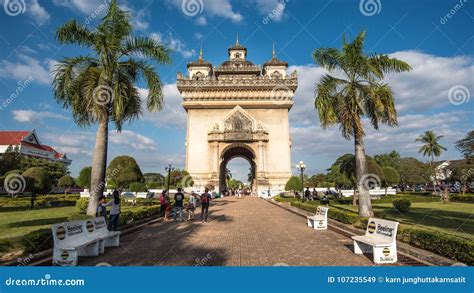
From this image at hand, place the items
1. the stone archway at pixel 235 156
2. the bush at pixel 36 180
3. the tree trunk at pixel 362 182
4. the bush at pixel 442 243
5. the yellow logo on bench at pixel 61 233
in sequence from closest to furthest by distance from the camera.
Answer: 1. the bush at pixel 442 243
2. the yellow logo on bench at pixel 61 233
3. the tree trunk at pixel 362 182
4. the bush at pixel 36 180
5. the stone archway at pixel 235 156

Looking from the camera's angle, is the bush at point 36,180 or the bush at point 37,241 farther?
the bush at point 36,180

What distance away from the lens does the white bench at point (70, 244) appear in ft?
20.8

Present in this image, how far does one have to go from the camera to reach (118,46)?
1146 centimetres

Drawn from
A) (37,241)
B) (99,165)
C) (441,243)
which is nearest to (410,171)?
(441,243)

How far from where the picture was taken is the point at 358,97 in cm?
1241

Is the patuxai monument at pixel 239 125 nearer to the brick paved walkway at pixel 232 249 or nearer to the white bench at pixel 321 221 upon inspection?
the white bench at pixel 321 221

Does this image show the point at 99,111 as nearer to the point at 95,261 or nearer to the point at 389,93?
the point at 95,261

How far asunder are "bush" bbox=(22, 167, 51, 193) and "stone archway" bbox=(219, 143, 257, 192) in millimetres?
24645

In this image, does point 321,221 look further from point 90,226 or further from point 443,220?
point 90,226

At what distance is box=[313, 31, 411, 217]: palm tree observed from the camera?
12.0 metres

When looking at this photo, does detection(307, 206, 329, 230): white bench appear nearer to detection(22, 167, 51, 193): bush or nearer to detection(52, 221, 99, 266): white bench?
detection(52, 221, 99, 266): white bench

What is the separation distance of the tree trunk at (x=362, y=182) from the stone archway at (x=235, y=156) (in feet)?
105

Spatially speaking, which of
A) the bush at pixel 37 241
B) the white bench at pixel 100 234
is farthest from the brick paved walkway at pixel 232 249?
the bush at pixel 37 241

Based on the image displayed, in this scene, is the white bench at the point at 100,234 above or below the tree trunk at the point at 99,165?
below
